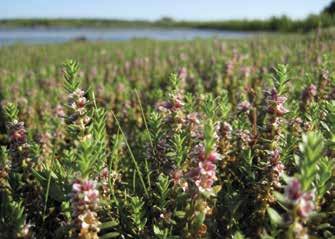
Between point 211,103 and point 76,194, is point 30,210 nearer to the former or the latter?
point 76,194

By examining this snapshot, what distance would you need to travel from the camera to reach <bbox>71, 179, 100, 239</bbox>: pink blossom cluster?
2.06m

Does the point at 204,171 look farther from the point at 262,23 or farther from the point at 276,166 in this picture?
the point at 262,23

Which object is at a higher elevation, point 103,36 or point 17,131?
point 17,131

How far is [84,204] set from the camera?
208cm

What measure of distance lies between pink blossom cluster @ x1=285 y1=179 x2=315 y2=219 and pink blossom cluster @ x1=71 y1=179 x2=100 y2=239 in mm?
802

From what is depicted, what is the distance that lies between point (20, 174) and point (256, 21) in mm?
45291

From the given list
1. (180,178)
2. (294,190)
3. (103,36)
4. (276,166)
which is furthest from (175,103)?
(103,36)

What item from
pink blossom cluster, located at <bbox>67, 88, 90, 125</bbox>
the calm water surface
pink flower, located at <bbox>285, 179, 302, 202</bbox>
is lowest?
the calm water surface

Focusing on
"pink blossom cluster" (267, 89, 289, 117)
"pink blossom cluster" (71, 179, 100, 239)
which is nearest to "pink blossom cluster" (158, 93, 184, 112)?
"pink blossom cluster" (267, 89, 289, 117)

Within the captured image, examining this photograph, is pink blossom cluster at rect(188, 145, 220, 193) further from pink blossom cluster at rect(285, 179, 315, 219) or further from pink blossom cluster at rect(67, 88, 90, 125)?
pink blossom cluster at rect(67, 88, 90, 125)

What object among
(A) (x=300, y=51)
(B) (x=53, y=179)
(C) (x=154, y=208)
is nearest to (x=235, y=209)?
(C) (x=154, y=208)

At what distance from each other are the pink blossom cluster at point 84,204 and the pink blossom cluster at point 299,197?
31.6 inches

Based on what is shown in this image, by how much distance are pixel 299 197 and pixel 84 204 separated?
0.89 meters

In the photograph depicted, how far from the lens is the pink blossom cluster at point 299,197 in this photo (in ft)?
5.89
